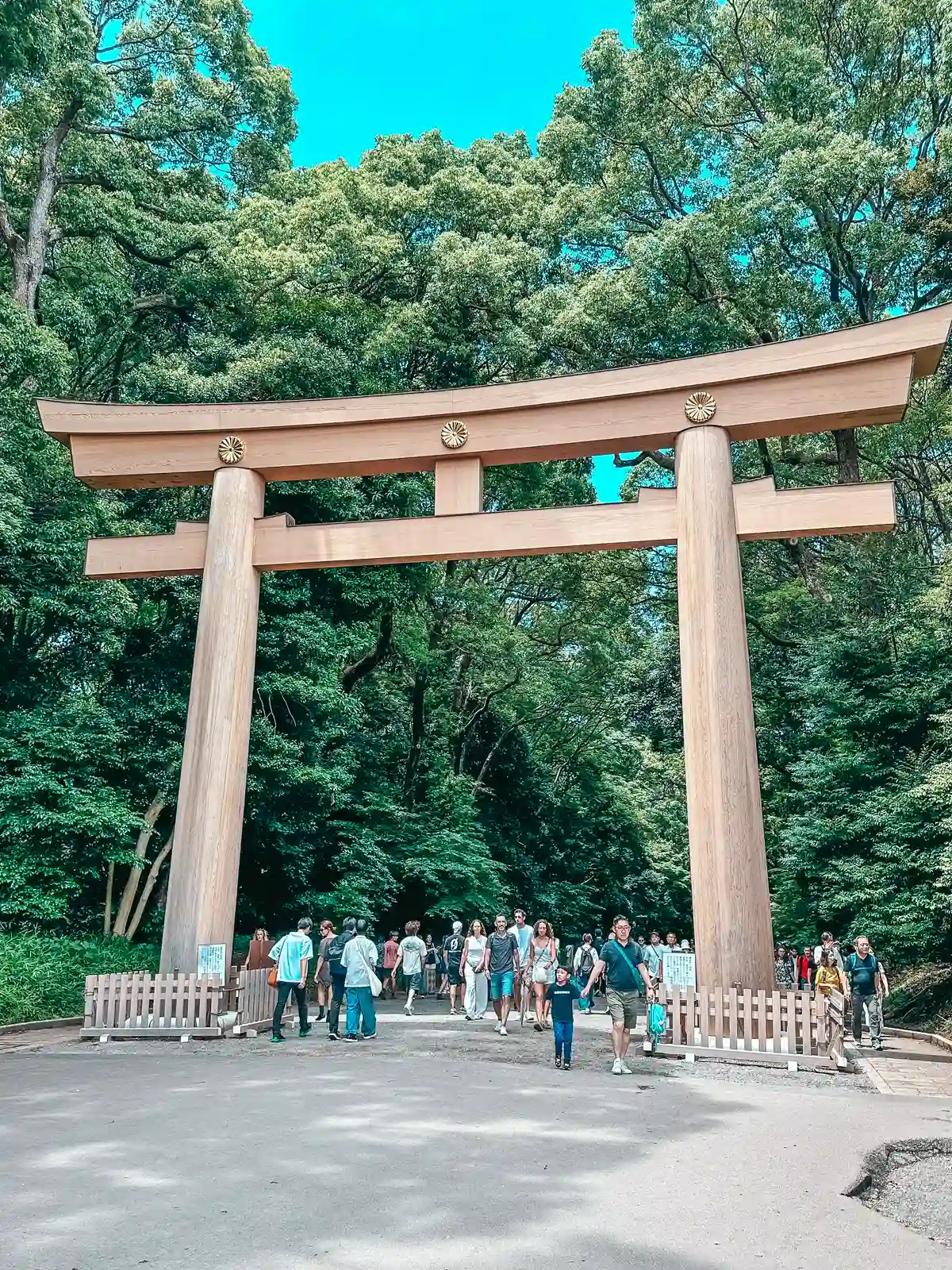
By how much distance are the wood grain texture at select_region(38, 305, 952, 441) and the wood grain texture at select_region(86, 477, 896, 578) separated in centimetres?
112

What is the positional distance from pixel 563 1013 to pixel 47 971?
8.38m

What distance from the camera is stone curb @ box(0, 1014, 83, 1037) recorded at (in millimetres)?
13031

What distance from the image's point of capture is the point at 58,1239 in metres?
4.29

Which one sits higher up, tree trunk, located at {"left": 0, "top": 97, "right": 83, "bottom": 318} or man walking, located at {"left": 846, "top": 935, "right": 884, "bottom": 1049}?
tree trunk, located at {"left": 0, "top": 97, "right": 83, "bottom": 318}

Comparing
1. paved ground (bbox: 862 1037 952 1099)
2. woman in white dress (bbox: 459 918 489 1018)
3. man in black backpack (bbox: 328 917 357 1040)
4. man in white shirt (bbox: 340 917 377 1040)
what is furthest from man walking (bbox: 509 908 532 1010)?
paved ground (bbox: 862 1037 952 1099)

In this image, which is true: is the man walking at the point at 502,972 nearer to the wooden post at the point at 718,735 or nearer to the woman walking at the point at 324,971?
the woman walking at the point at 324,971

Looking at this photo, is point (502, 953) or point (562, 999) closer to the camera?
point (562, 999)

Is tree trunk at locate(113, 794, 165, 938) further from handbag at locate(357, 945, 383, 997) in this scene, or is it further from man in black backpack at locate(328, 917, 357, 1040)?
handbag at locate(357, 945, 383, 997)

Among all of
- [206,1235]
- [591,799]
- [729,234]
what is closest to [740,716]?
[206,1235]

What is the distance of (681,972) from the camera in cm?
1091

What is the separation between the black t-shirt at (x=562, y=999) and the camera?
9477 mm

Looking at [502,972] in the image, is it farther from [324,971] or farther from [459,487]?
[459,487]

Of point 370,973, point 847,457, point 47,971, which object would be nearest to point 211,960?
point 370,973

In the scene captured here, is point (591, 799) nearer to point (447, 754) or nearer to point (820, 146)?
point (447, 754)
